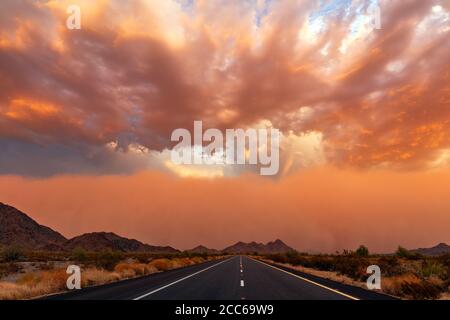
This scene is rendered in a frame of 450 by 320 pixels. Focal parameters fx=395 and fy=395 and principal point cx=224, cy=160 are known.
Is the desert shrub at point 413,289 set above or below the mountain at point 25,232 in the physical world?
below

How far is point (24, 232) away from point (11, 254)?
106635 mm

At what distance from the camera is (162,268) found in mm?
35469

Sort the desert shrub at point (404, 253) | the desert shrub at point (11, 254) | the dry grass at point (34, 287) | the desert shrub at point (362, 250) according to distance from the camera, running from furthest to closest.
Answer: the desert shrub at point (362, 250)
the desert shrub at point (404, 253)
the desert shrub at point (11, 254)
the dry grass at point (34, 287)

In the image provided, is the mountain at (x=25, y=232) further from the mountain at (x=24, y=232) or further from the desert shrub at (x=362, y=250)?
the desert shrub at (x=362, y=250)

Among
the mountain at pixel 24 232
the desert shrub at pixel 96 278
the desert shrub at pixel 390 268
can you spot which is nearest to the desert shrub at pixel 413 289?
the desert shrub at pixel 390 268

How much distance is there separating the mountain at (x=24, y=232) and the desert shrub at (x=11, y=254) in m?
86.2

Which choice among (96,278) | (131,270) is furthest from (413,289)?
(131,270)

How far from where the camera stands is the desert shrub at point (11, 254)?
63631 millimetres

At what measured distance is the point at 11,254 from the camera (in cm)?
6425

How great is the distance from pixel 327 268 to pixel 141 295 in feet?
83.0

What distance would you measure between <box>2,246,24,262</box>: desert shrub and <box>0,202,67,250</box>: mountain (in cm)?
8622

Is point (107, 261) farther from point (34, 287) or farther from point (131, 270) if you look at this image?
point (34, 287)
